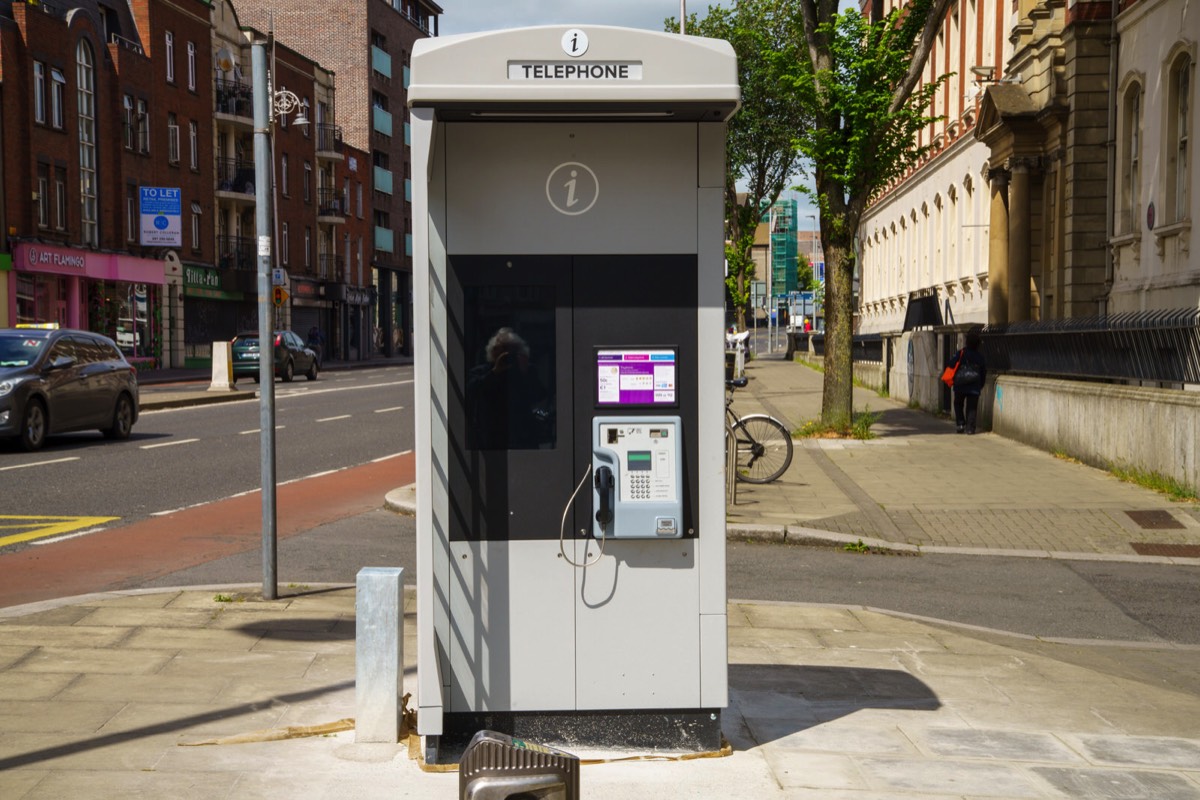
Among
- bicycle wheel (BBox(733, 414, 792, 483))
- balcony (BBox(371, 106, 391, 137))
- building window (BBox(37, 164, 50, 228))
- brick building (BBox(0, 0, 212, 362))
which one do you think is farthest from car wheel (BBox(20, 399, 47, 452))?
balcony (BBox(371, 106, 391, 137))

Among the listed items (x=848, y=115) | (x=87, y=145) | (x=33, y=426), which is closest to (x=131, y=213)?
(x=87, y=145)

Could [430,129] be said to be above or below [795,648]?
above

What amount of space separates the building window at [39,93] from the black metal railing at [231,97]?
53.8 feet

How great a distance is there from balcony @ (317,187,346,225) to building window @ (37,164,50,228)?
1170 inches

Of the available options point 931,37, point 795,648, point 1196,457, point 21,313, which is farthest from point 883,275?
point 795,648

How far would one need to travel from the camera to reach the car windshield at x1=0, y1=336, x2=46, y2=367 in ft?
63.1

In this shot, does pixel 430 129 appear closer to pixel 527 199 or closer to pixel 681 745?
pixel 527 199

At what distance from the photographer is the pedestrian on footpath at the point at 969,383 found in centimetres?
2347

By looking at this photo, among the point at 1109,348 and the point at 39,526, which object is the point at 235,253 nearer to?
the point at 1109,348

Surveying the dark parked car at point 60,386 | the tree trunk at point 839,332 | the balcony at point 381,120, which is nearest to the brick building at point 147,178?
the balcony at point 381,120

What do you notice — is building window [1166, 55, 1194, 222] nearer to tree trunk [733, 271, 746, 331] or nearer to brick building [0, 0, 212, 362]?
brick building [0, 0, 212, 362]

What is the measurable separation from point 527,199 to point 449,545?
4.30ft

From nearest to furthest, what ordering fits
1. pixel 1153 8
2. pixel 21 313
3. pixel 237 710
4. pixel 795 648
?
pixel 237 710 < pixel 795 648 < pixel 1153 8 < pixel 21 313

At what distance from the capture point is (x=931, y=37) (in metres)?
21.4
